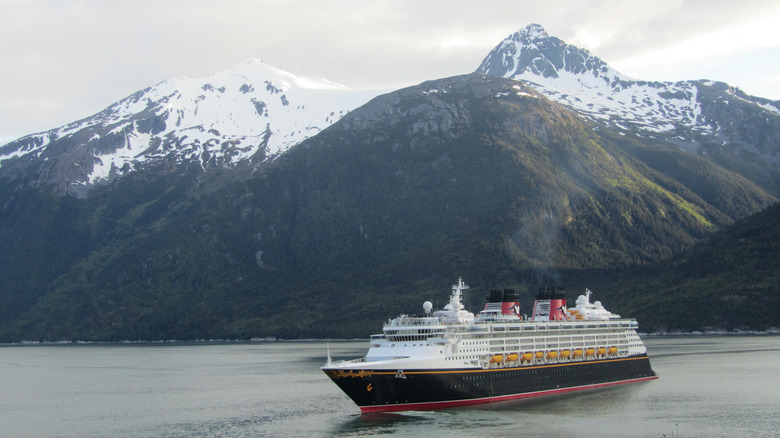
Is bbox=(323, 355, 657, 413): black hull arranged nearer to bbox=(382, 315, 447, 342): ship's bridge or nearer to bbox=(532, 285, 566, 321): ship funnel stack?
bbox=(382, 315, 447, 342): ship's bridge

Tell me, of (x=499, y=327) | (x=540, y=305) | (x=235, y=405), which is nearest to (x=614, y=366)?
(x=540, y=305)

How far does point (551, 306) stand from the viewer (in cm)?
12975

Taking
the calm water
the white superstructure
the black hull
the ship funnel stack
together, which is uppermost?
the ship funnel stack

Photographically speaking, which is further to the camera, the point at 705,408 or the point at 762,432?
the point at 705,408

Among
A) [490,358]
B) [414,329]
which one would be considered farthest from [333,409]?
[490,358]

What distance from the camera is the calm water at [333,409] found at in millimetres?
91000

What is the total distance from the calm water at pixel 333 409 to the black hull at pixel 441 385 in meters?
1.88

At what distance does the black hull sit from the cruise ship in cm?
11

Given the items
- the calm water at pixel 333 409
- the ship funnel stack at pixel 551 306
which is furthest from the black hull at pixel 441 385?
the ship funnel stack at pixel 551 306

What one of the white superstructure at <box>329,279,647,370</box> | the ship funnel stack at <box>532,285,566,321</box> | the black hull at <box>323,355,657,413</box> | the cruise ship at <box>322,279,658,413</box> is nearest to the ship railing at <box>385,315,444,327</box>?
the white superstructure at <box>329,279,647,370</box>

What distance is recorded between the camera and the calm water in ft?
299

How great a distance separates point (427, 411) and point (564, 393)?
2591 centimetres

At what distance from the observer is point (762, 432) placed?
87188mm

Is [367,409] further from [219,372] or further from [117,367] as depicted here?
[117,367]
